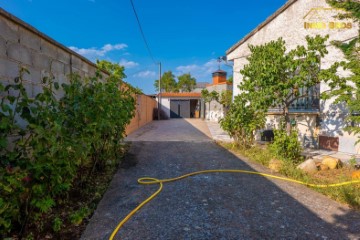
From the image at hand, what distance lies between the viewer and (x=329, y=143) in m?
7.32

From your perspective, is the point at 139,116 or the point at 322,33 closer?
the point at 322,33

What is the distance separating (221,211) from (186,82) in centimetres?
5082

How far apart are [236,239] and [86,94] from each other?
9.64 ft

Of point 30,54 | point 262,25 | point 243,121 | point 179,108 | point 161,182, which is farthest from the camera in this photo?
point 179,108

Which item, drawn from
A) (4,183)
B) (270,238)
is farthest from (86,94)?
(270,238)

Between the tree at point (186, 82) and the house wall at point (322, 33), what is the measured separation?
43842mm

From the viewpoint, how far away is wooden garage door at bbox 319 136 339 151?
23.4 ft

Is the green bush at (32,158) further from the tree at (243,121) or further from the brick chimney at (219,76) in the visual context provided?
the brick chimney at (219,76)

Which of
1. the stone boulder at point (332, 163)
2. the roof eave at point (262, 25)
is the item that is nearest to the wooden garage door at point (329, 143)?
the stone boulder at point (332, 163)

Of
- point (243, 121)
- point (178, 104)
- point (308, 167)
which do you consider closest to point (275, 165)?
point (308, 167)

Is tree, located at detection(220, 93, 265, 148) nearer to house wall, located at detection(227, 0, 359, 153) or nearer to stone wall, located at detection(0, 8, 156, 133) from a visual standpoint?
house wall, located at detection(227, 0, 359, 153)

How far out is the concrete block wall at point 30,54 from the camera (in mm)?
2795

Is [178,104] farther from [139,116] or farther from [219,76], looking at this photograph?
[139,116]

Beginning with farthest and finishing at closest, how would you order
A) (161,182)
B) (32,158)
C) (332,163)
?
(332,163), (161,182), (32,158)
